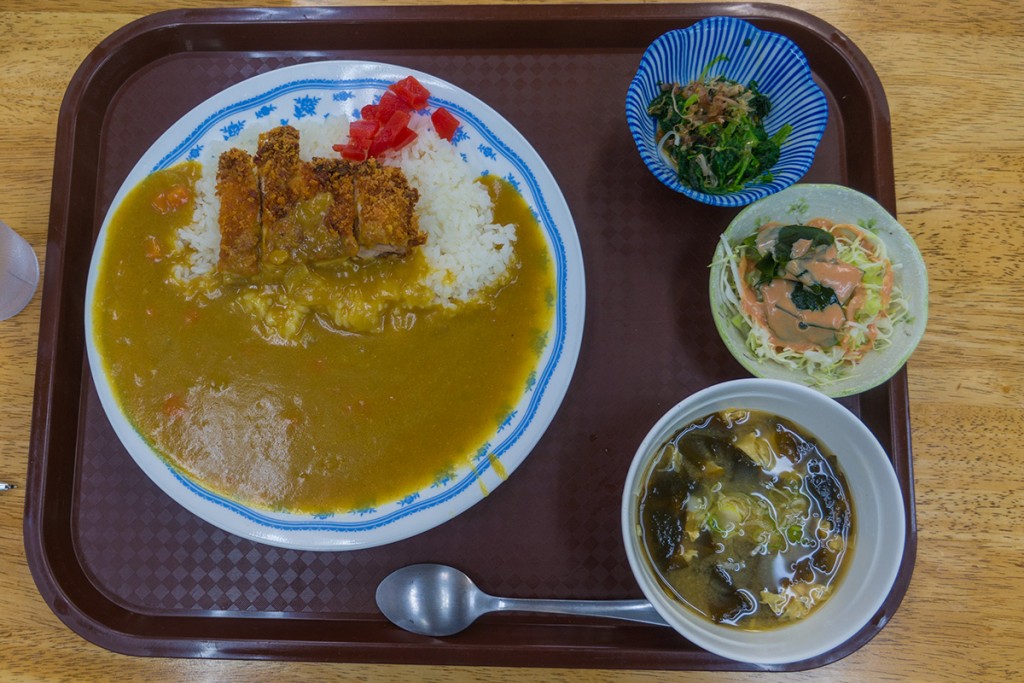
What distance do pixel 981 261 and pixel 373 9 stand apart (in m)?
2.43

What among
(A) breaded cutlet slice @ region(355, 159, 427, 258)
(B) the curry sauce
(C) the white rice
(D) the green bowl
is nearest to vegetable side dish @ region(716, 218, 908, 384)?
(D) the green bowl

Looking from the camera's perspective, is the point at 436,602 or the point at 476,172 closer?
the point at 436,602

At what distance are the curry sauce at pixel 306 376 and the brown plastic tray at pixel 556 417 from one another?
195mm

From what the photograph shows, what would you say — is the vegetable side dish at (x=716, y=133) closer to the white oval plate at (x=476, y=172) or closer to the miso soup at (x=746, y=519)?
the white oval plate at (x=476, y=172)

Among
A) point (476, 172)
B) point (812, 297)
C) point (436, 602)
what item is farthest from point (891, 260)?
point (436, 602)

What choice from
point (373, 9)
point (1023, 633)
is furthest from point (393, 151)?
point (1023, 633)

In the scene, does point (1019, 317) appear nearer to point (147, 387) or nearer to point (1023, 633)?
point (1023, 633)

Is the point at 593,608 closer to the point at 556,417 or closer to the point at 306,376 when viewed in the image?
the point at 556,417

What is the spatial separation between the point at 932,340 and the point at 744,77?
3.81 feet

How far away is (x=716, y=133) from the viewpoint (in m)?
2.15

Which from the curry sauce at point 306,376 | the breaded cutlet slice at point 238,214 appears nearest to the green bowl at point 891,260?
the curry sauce at point 306,376

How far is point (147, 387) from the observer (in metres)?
2.23

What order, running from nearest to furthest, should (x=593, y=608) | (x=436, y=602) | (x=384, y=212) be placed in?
(x=593, y=608) < (x=436, y=602) < (x=384, y=212)

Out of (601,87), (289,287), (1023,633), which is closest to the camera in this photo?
(1023,633)
